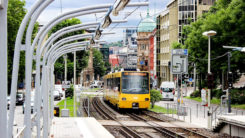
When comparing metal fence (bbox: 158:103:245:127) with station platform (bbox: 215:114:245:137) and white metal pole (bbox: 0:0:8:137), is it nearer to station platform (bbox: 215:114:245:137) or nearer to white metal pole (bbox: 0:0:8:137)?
station platform (bbox: 215:114:245:137)

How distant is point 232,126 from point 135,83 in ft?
44.4

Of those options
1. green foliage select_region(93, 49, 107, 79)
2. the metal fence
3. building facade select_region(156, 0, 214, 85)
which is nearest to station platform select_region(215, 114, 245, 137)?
the metal fence

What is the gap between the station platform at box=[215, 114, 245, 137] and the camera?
21156 millimetres

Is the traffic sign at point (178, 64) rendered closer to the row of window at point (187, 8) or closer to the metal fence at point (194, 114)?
the metal fence at point (194, 114)

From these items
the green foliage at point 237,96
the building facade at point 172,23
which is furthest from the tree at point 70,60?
the green foliage at point 237,96

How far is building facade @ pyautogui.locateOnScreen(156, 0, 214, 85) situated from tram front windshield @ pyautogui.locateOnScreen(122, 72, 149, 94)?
50.6m

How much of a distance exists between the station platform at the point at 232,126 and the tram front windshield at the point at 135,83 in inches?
464

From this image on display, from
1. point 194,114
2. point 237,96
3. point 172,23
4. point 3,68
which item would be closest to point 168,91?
point 237,96

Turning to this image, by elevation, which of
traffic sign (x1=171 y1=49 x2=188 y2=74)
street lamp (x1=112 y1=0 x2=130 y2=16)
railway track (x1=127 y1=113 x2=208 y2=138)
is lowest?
railway track (x1=127 y1=113 x2=208 y2=138)

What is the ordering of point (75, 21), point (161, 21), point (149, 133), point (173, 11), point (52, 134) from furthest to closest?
point (161, 21) → point (173, 11) → point (75, 21) → point (149, 133) → point (52, 134)

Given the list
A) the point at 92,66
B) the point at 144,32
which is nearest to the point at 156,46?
the point at 144,32

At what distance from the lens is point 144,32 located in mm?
138250

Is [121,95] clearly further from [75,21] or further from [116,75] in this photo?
[75,21]

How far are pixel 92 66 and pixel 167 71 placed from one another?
46826 millimetres
